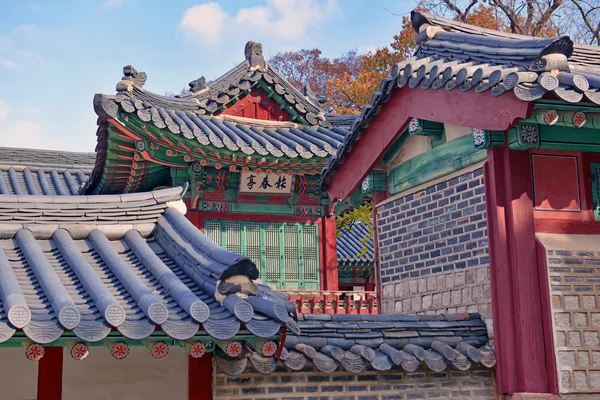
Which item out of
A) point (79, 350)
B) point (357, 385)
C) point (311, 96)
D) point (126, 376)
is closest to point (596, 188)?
point (357, 385)

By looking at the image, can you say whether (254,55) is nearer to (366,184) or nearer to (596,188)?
(366,184)

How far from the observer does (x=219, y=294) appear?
16.9 feet

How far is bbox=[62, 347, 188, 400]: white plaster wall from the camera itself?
19.4 feet

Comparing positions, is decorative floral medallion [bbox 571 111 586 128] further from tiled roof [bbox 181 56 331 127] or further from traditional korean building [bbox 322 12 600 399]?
tiled roof [bbox 181 56 331 127]

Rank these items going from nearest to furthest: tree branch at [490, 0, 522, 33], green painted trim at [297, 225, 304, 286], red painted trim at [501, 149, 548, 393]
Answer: red painted trim at [501, 149, 548, 393] → green painted trim at [297, 225, 304, 286] → tree branch at [490, 0, 522, 33]

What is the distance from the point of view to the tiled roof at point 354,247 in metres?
21.4

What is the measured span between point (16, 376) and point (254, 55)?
9.32 meters

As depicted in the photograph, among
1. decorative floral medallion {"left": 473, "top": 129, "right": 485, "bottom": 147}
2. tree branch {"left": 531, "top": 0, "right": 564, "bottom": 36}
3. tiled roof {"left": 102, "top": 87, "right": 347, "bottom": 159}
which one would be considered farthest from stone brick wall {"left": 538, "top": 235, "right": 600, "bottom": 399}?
tree branch {"left": 531, "top": 0, "right": 564, "bottom": 36}

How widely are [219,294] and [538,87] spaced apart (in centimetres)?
292

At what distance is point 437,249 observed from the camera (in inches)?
319

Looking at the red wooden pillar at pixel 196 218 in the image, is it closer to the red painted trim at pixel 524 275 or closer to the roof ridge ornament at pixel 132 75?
the roof ridge ornament at pixel 132 75

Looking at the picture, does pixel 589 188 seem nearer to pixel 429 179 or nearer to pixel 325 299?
pixel 429 179

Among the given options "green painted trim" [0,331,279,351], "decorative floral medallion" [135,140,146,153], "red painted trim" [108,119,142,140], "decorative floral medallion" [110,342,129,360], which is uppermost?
"red painted trim" [108,119,142,140]

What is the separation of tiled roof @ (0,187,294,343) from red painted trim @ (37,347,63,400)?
0.59 meters
